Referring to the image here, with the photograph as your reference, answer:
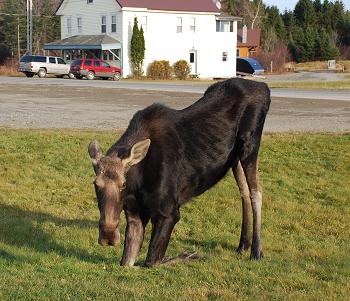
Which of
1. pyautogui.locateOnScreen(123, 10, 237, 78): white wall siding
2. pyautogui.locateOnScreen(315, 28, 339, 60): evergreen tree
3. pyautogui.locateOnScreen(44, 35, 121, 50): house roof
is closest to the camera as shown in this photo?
pyautogui.locateOnScreen(44, 35, 121, 50): house roof

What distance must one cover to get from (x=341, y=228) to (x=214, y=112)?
119 inches

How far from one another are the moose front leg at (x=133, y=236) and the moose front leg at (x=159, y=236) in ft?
0.58

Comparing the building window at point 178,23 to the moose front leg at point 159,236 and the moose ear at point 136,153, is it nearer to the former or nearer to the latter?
the moose front leg at point 159,236

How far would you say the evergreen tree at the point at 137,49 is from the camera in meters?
58.2

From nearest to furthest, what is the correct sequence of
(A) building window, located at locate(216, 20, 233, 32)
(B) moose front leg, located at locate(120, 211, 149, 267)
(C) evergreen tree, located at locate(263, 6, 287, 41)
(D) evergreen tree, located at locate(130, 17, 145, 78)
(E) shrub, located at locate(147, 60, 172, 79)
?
1. (B) moose front leg, located at locate(120, 211, 149, 267)
2. (E) shrub, located at locate(147, 60, 172, 79)
3. (D) evergreen tree, located at locate(130, 17, 145, 78)
4. (A) building window, located at locate(216, 20, 233, 32)
5. (C) evergreen tree, located at locate(263, 6, 287, 41)

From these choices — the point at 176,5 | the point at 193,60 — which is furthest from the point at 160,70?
the point at 176,5

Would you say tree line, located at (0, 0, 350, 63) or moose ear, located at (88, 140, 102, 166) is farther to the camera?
tree line, located at (0, 0, 350, 63)

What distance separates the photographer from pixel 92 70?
5406 centimetres

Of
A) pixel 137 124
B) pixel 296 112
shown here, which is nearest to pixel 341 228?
pixel 137 124

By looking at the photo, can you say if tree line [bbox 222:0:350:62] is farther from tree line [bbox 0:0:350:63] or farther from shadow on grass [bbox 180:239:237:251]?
shadow on grass [bbox 180:239:237:251]

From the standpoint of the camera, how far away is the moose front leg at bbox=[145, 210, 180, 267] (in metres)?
6.32

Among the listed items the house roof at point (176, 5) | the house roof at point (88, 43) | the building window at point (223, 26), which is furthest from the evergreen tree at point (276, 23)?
the house roof at point (88, 43)

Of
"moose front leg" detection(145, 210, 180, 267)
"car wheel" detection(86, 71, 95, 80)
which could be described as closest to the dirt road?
"moose front leg" detection(145, 210, 180, 267)

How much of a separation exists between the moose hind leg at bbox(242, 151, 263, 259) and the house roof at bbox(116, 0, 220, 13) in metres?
53.0
